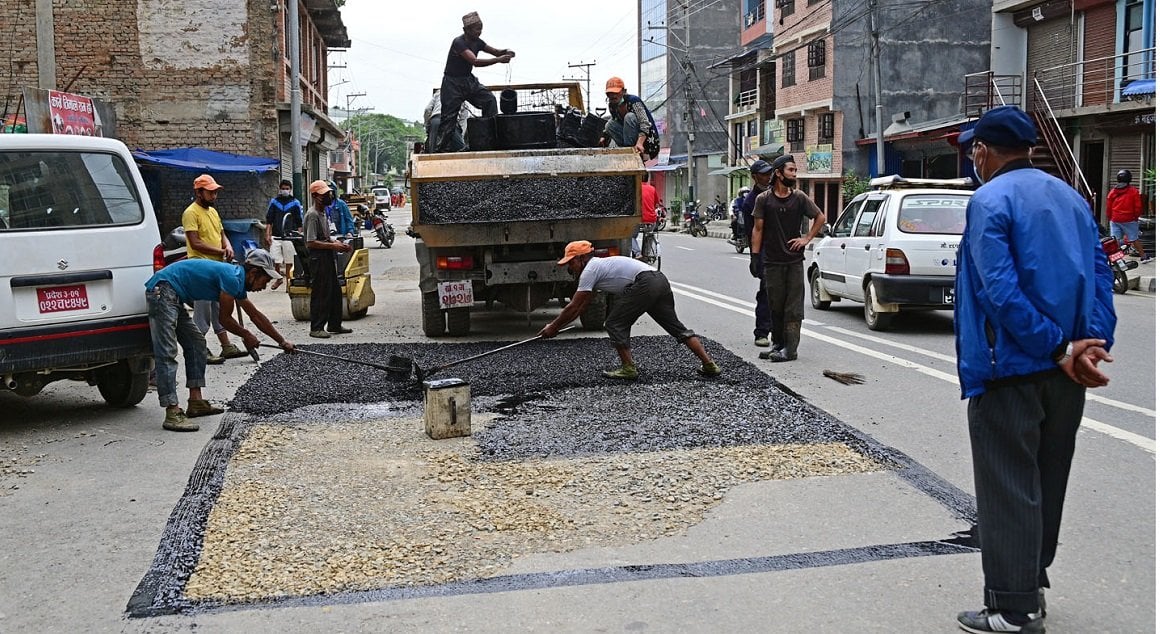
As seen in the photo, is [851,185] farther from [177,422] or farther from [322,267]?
[177,422]

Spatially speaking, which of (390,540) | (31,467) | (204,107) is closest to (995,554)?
(390,540)

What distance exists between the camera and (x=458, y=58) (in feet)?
40.0

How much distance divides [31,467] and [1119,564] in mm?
5781

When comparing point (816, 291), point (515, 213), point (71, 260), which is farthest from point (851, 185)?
point (71, 260)

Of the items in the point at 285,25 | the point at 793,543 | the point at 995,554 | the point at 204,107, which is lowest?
the point at 793,543

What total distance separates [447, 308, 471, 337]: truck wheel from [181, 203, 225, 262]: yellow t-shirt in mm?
2506

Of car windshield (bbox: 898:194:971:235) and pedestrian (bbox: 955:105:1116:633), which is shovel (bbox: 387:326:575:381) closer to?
pedestrian (bbox: 955:105:1116:633)

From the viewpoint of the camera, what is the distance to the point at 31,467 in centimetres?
640

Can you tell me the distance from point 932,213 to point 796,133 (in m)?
34.3

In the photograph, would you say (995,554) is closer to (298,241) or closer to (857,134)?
(298,241)

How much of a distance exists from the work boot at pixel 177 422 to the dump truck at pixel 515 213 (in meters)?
3.77

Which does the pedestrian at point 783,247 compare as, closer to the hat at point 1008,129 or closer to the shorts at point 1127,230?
the hat at point 1008,129

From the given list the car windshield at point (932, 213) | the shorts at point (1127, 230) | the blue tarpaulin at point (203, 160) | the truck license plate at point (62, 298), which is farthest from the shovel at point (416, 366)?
the blue tarpaulin at point (203, 160)

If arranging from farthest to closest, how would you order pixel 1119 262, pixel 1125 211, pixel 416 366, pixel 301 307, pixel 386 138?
pixel 386 138 → pixel 1125 211 → pixel 1119 262 → pixel 301 307 → pixel 416 366
